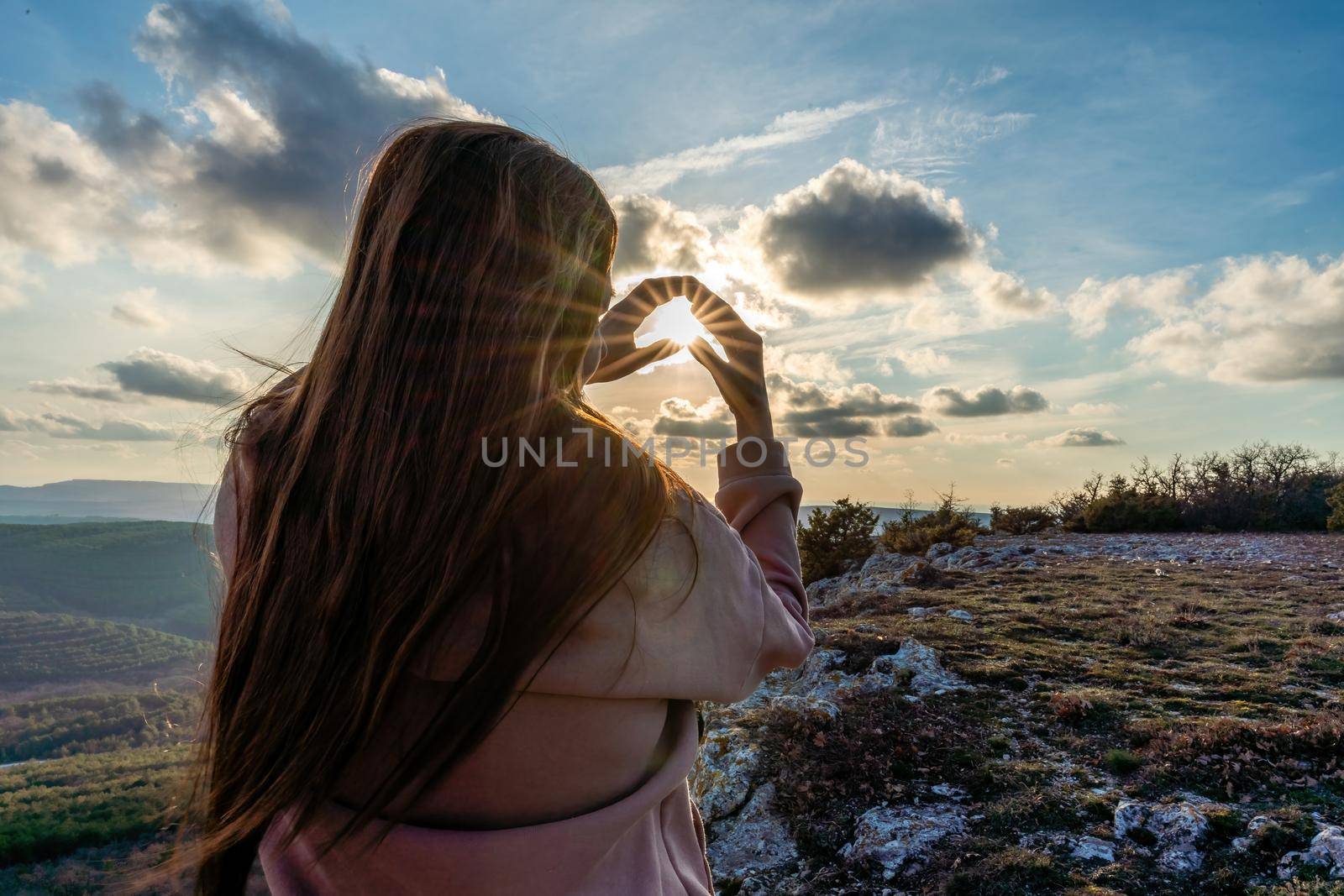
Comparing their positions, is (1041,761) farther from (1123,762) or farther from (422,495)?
(422,495)

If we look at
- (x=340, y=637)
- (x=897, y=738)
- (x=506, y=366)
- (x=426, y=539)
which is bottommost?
(x=897, y=738)

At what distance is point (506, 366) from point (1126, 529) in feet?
70.2

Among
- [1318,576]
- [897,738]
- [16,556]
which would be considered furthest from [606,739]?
[16,556]

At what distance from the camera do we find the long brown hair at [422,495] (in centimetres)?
95

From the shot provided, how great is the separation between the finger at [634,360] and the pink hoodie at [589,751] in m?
0.48

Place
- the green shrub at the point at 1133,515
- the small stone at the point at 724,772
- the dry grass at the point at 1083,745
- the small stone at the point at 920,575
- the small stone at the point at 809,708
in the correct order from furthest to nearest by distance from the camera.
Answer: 1. the green shrub at the point at 1133,515
2. the small stone at the point at 920,575
3. the small stone at the point at 809,708
4. the small stone at the point at 724,772
5. the dry grass at the point at 1083,745

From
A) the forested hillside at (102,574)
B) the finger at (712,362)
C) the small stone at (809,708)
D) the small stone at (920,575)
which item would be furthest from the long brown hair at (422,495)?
the forested hillside at (102,574)

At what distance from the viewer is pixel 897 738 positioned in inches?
148

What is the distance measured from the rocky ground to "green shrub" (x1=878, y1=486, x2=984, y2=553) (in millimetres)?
7058

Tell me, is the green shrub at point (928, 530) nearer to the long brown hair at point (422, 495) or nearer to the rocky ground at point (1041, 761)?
the rocky ground at point (1041, 761)

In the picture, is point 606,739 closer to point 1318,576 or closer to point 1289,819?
point 1289,819

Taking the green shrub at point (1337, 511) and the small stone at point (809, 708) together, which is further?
the green shrub at point (1337, 511)

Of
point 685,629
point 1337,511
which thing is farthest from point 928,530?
point 685,629

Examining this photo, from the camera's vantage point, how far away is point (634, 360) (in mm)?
1479
